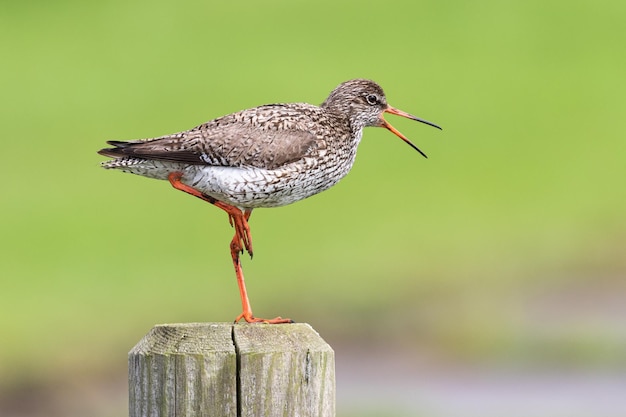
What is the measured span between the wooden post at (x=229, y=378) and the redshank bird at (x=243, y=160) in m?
1.77

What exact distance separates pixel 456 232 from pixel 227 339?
9.78m

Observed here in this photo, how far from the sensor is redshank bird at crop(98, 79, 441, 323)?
609cm

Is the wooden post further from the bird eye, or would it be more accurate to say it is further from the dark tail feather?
the bird eye

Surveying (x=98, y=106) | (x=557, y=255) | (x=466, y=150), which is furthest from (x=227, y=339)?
(x=98, y=106)

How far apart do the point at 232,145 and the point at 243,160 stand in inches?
3.0

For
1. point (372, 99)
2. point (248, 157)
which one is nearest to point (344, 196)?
point (372, 99)

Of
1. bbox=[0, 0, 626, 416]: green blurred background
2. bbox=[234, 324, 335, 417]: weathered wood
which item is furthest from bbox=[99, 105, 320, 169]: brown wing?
bbox=[0, 0, 626, 416]: green blurred background

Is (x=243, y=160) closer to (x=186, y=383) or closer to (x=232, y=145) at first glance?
(x=232, y=145)

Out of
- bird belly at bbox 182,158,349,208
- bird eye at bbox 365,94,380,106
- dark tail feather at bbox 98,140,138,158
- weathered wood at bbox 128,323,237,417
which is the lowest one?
weathered wood at bbox 128,323,237,417

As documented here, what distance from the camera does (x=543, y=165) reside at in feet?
50.1

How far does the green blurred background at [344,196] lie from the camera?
11945 millimetres

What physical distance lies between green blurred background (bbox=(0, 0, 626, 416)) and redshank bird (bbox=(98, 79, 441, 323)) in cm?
458

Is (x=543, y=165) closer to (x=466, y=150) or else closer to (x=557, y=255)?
(x=466, y=150)

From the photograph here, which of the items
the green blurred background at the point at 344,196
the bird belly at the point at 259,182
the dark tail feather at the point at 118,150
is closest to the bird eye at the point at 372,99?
the bird belly at the point at 259,182
